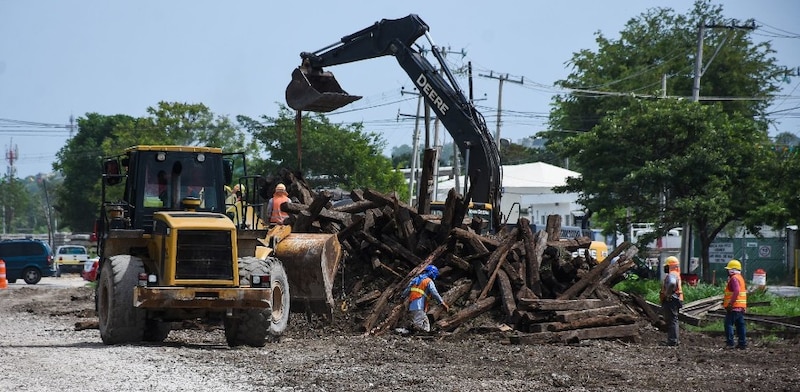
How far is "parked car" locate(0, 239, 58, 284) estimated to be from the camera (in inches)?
1859

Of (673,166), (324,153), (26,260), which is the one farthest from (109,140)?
(673,166)

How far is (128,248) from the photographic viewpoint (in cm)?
1648

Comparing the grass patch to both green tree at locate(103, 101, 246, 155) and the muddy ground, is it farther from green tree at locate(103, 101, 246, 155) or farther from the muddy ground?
green tree at locate(103, 101, 246, 155)

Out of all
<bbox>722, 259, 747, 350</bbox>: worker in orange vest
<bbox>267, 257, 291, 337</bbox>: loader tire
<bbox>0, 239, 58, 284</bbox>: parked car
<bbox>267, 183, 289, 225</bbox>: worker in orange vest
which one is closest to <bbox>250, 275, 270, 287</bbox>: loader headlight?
<bbox>267, 257, 291, 337</bbox>: loader tire

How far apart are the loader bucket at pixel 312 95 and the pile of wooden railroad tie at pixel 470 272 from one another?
181 centimetres

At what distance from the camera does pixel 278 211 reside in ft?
69.3

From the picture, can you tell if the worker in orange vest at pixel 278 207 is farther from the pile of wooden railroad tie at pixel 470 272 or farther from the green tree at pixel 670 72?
the green tree at pixel 670 72

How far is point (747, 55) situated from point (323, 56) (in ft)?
175

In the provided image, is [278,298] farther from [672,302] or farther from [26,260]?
[26,260]

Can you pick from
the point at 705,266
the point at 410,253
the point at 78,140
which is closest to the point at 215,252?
the point at 410,253

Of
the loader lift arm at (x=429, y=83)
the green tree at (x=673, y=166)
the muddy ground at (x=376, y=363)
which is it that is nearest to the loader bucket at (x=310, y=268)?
the muddy ground at (x=376, y=363)

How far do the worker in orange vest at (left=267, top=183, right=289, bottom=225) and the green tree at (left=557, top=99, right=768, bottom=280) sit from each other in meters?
17.9

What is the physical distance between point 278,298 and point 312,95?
20.3 feet

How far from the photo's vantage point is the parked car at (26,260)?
47.2m
